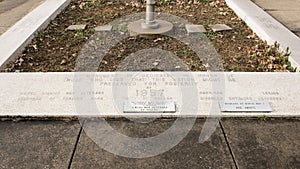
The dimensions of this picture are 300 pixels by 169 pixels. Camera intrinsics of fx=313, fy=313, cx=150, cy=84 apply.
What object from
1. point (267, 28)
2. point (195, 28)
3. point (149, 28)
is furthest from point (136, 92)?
point (267, 28)

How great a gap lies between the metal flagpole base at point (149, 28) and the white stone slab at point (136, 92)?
1519 millimetres

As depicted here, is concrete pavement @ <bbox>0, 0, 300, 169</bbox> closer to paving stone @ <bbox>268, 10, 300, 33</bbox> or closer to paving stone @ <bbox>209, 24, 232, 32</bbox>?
paving stone @ <bbox>209, 24, 232, 32</bbox>

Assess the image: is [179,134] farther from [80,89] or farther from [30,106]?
[30,106]

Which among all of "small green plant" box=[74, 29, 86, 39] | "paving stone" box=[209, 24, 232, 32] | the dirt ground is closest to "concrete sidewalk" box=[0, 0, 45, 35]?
the dirt ground

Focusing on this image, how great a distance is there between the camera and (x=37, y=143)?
9.89 ft

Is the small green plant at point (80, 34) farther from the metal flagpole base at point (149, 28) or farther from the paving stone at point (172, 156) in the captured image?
the paving stone at point (172, 156)

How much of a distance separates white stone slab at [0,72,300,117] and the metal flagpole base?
1.52m

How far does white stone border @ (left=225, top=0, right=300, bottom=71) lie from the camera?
16.1 feet

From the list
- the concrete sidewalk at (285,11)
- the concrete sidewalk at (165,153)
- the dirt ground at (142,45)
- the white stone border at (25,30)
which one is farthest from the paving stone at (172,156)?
the concrete sidewalk at (285,11)

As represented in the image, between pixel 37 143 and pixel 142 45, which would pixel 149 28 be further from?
pixel 37 143

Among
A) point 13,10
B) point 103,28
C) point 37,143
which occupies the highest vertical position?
point 103,28

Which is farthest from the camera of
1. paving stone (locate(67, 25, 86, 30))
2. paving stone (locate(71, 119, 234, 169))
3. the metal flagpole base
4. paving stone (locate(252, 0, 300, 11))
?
paving stone (locate(252, 0, 300, 11))

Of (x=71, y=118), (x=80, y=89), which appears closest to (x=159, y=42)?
(x=80, y=89)

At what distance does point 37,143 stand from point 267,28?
4.53m
